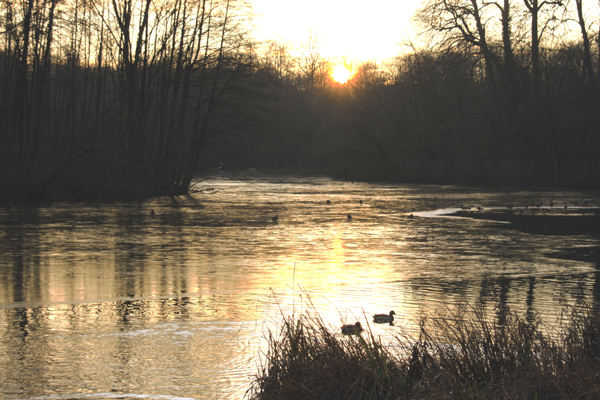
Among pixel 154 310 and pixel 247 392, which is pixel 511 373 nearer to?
pixel 247 392

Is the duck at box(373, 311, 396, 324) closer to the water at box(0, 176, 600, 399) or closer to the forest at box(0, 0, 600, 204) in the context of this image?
the water at box(0, 176, 600, 399)

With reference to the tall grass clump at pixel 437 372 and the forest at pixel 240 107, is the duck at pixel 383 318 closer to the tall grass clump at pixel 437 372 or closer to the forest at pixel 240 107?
the tall grass clump at pixel 437 372

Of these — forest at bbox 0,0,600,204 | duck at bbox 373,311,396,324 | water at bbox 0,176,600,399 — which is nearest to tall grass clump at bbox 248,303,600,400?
water at bbox 0,176,600,399

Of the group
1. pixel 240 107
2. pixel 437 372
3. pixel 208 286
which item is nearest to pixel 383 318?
pixel 437 372

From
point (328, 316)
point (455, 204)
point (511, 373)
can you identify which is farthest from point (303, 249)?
point (455, 204)

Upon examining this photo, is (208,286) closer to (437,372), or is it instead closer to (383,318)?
(383,318)

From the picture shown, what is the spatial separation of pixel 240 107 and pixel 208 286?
88.9 feet

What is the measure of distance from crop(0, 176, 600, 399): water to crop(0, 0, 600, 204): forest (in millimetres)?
9474

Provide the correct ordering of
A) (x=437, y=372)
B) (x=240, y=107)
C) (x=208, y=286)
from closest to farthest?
(x=437, y=372) → (x=208, y=286) → (x=240, y=107)

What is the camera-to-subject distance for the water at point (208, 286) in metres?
5.82

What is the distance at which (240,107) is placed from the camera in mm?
36188

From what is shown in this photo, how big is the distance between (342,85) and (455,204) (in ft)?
188

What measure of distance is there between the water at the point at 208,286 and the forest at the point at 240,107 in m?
9.47

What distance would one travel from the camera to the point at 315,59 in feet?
286
